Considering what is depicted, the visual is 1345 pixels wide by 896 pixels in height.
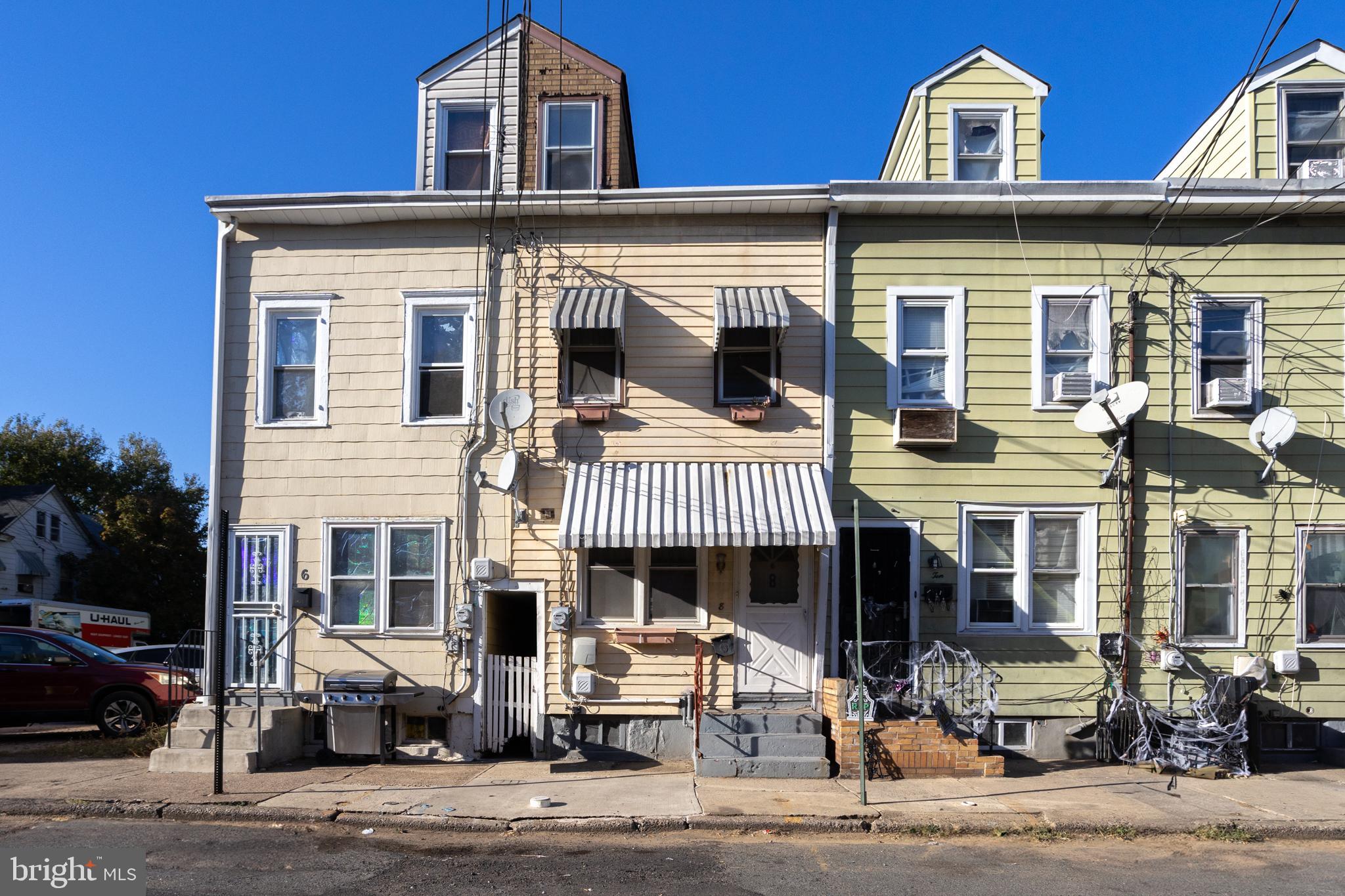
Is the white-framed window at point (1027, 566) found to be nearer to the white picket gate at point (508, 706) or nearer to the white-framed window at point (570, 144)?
the white picket gate at point (508, 706)

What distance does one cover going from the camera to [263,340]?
1156 centimetres

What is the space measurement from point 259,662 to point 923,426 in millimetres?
8433

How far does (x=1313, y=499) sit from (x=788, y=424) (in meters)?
6.31

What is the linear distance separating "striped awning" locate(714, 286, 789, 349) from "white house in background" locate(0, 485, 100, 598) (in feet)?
97.2

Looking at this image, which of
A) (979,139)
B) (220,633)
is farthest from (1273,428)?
(220,633)

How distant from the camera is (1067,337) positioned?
1125cm

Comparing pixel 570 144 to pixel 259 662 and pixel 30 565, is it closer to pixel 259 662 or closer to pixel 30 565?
pixel 259 662

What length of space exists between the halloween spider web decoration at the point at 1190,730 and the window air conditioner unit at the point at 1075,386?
3.48 meters

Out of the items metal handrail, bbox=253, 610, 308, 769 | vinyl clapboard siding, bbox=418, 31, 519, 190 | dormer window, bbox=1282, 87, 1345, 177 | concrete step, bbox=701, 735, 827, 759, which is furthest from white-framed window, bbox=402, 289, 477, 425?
A: dormer window, bbox=1282, 87, 1345, 177

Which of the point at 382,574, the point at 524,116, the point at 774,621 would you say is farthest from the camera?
the point at 524,116

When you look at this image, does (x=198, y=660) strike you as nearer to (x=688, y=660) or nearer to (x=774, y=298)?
(x=688, y=660)

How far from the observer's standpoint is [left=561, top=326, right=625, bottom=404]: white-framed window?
11.3 meters

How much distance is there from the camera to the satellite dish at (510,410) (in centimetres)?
1075

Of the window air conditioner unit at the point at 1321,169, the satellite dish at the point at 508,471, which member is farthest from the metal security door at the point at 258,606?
the window air conditioner unit at the point at 1321,169
